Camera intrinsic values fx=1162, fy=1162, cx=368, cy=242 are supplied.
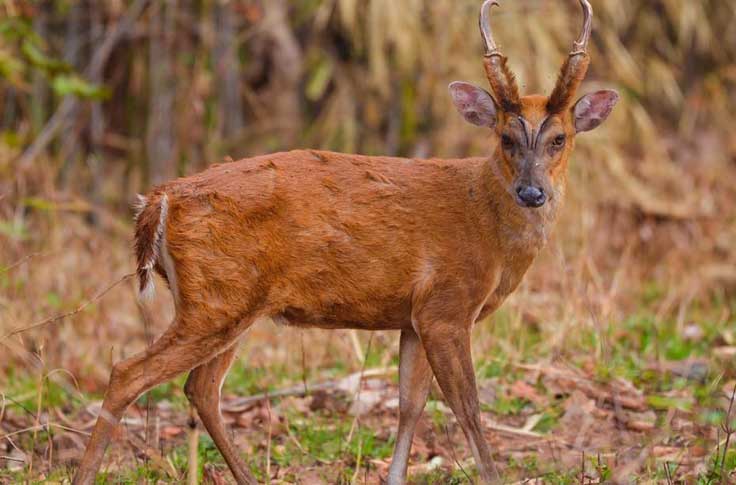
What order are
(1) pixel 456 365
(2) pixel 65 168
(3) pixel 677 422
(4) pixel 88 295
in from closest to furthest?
1. (1) pixel 456 365
2. (3) pixel 677 422
3. (4) pixel 88 295
4. (2) pixel 65 168

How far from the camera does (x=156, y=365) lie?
16.9 feet

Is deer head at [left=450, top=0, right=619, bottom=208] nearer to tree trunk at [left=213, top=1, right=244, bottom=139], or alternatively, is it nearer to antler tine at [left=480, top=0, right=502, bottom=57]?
antler tine at [left=480, top=0, right=502, bottom=57]

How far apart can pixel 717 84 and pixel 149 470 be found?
38.5 ft

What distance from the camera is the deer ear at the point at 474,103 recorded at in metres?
5.74

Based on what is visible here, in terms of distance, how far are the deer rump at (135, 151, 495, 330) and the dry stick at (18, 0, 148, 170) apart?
18.3 ft

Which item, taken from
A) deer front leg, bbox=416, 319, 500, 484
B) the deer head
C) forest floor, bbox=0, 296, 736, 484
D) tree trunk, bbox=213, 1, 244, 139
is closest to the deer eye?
the deer head

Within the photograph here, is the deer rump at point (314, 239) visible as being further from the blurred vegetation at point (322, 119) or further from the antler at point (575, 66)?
the blurred vegetation at point (322, 119)

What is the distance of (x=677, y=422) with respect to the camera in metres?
6.33

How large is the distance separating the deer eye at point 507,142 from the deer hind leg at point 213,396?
1.62 meters

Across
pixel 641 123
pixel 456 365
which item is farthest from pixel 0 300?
pixel 641 123

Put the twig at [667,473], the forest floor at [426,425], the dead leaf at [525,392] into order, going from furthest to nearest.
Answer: the dead leaf at [525,392]
the forest floor at [426,425]
the twig at [667,473]

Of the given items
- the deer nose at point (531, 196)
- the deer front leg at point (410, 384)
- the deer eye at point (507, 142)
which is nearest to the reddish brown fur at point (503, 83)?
the deer eye at point (507, 142)

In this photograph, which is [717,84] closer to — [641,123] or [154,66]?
[641,123]

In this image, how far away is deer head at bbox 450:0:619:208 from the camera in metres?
5.37
